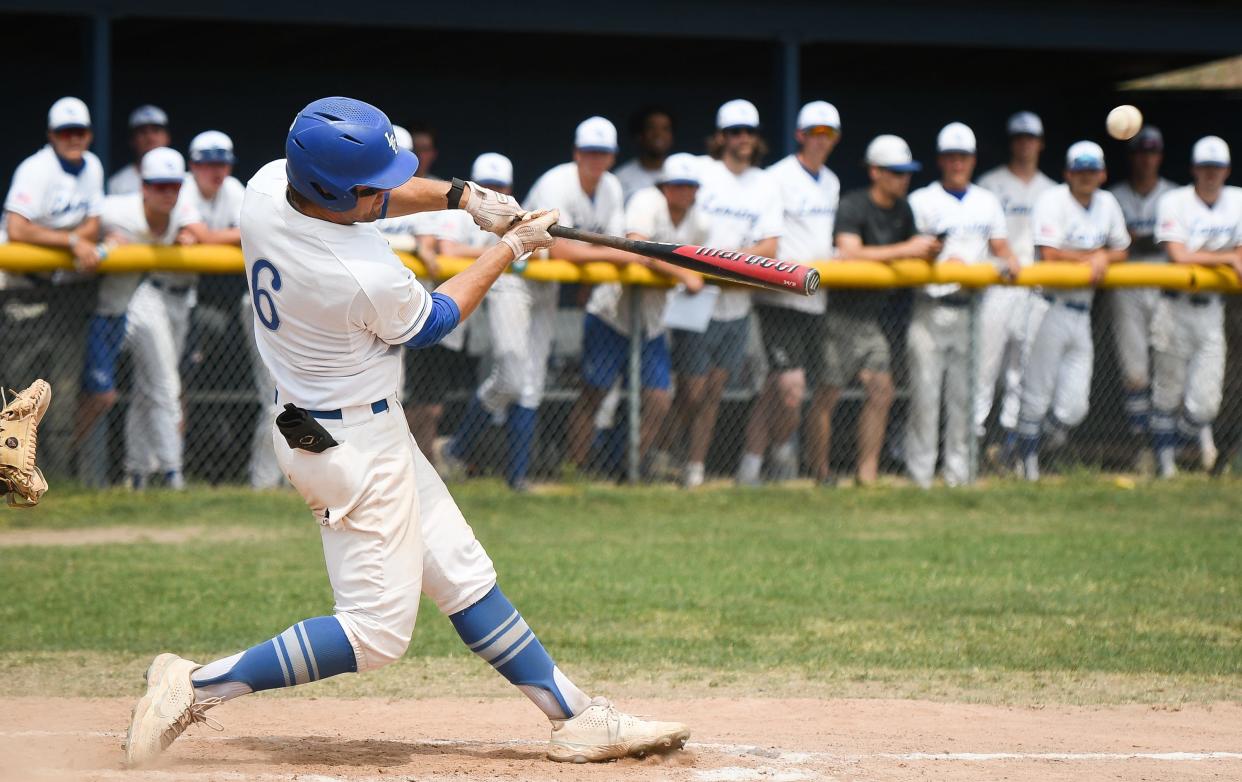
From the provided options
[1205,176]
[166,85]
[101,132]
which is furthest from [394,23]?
[1205,176]

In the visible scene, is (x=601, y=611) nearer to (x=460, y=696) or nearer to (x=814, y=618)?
(x=814, y=618)

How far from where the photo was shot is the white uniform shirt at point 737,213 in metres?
9.34

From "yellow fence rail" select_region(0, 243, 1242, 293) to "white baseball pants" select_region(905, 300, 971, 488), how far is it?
0.25m

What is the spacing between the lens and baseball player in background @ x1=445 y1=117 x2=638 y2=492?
9156 millimetres

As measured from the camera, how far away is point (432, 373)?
359 inches

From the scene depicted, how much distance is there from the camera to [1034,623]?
6367 millimetres

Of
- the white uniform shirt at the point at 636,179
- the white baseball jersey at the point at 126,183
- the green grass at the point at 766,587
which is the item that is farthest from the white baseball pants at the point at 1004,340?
the white baseball jersey at the point at 126,183

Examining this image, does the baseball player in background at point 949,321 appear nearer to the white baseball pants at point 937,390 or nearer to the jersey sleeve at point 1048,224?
the white baseball pants at point 937,390

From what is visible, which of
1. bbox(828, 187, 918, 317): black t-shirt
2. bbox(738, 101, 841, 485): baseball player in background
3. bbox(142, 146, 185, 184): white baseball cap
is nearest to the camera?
bbox(142, 146, 185, 184): white baseball cap

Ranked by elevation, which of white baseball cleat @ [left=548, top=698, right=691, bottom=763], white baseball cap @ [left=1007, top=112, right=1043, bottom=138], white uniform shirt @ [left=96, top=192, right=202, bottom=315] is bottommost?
white baseball cleat @ [left=548, top=698, right=691, bottom=763]

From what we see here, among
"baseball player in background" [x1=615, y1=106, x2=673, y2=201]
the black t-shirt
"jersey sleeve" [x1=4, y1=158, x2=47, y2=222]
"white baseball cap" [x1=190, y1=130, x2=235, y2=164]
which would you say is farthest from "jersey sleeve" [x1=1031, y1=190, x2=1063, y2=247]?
"jersey sleeve" [x1=4, y1=158, x2=47, y2=222]

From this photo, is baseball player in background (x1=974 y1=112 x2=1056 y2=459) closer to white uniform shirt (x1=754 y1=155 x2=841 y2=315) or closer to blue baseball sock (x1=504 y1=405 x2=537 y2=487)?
white uniform shirt (x1=754 y1=155 x2=841 y2=315)

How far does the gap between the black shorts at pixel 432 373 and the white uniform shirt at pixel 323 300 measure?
16.2ft

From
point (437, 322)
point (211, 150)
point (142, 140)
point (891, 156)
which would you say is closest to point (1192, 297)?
point (891, 156)
